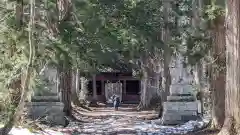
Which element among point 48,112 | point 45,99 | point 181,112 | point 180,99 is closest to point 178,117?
point 181,112

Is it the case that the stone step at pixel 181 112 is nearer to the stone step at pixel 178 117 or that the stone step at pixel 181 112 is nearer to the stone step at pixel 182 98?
the stone step at pixel 178 117

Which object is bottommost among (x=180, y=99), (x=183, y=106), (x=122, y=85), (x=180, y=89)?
(x=183, y=106)

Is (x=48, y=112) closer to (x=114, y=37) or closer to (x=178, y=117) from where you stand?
(x=114, y=37)

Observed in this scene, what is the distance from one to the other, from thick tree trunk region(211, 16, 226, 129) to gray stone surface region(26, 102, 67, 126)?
7749 mm

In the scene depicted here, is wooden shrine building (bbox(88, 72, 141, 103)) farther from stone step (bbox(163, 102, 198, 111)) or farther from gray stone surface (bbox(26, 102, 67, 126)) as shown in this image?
stone step (bbox(163, 102, 198, 111))

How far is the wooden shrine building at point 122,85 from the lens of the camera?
4884cm

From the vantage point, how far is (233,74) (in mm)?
11844

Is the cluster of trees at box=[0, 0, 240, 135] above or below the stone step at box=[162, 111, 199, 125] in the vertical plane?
above

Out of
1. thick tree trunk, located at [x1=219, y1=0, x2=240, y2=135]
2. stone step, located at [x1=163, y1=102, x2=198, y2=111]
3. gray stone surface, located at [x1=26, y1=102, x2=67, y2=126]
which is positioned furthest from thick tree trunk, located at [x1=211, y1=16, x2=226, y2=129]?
gray stone surface, located at [x1=26, y1=102, x2=67, y2=126]

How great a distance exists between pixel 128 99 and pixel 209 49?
3223cm

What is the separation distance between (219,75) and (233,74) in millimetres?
3805

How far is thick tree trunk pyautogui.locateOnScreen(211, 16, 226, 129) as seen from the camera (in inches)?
604

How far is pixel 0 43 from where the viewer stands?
13578 mm

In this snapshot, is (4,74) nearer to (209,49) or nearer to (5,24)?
(5,24)
